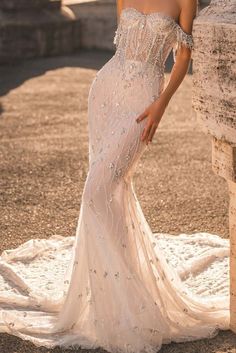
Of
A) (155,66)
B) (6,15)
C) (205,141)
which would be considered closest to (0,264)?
(155,66)

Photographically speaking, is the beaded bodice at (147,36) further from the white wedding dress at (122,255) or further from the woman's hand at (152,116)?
the woman's hand at (152,116)

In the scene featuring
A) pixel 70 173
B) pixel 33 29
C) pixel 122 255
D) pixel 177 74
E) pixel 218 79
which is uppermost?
pixel 218 79

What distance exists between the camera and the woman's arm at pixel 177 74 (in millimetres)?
4051

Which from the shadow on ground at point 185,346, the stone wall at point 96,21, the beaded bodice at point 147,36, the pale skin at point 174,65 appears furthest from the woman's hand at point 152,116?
the stone wall at point 96,21

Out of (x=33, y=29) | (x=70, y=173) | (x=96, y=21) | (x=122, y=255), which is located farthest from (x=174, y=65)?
(x=96, y=21)

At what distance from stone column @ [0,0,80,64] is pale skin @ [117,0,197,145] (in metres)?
9.81

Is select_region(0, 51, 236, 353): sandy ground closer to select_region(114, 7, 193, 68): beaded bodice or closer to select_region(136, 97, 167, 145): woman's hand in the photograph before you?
select_region(136, 97, 167, 145): woman's hand

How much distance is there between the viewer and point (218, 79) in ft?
11.9

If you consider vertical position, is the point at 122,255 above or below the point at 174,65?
below

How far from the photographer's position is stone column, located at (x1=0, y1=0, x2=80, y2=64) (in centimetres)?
1383

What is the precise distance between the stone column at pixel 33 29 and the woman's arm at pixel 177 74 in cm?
986

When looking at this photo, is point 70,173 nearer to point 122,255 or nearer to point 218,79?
point 122,255

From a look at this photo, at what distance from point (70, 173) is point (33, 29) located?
6.98m

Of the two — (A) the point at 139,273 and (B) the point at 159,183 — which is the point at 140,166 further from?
(A) the point at 139,273
